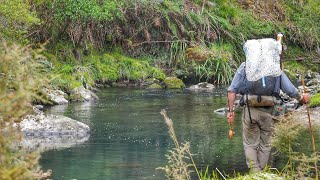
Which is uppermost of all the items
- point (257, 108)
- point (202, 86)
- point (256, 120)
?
point (257, 108)

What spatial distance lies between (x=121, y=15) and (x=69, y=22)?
8.65 ft

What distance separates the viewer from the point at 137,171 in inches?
355

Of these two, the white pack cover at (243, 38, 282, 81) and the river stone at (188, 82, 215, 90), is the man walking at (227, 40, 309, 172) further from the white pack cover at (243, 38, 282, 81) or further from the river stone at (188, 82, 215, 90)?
the river stone at (188, 82, 215, 90)

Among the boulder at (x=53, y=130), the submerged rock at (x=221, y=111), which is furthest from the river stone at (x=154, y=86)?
the boulder at (x=53, y=130)

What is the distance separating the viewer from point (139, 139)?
12.0 m

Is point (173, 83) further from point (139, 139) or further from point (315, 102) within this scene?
point (139, 139)

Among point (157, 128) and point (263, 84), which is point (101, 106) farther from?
point (263, 84)

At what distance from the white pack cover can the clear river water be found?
220 centimetres

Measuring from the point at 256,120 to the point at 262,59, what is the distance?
0.73 meters

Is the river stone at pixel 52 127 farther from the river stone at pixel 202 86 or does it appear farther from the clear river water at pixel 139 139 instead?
the river stone at pixel 202 86

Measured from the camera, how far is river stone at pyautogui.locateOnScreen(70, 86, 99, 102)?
19703mm

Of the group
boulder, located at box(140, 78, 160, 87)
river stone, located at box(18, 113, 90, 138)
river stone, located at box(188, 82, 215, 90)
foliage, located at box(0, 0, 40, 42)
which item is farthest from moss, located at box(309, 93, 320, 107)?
boulder, located at box(140, 78, 160, 87)

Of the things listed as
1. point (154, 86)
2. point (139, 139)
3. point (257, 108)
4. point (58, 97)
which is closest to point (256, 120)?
point (257, 108)

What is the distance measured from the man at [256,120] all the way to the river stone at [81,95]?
1240cm
